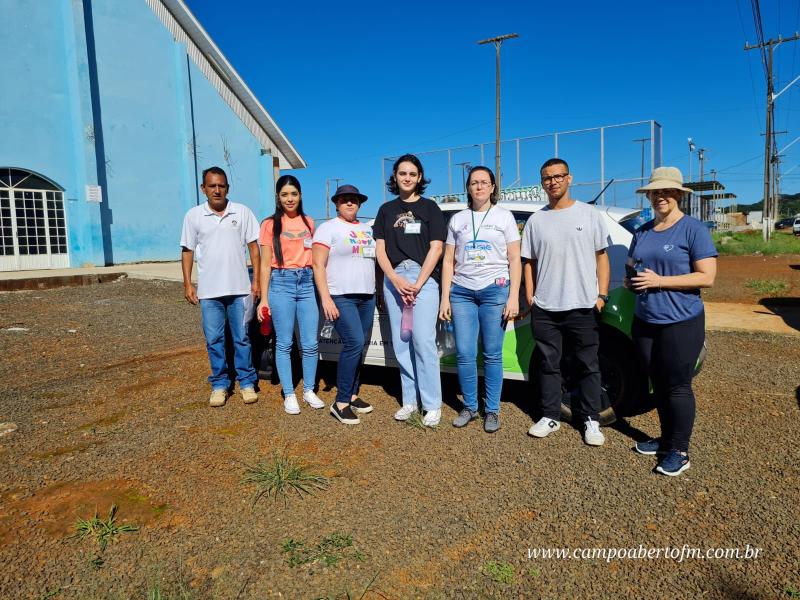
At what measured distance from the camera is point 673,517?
279 cm

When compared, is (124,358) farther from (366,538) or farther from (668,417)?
(668,417)

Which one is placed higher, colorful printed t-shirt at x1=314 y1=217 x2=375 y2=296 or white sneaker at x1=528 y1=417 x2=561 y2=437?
colorful printed t-shirt at x1=314 y1=217 x2=375 y2=296

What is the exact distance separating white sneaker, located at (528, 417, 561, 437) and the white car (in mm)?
313

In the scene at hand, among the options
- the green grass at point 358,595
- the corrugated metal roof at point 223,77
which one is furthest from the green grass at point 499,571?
the corrugated metal roof at point 223,77

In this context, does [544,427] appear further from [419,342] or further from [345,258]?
[345,258]

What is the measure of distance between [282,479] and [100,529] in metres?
0.91

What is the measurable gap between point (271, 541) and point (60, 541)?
3.27ft

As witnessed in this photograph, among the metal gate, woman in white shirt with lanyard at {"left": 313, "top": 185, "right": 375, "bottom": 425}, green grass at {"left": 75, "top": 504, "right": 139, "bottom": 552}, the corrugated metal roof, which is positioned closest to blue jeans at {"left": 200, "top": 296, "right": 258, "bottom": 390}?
woman in white shirt with lanyard at {"left": 313, "top": 185, "right": 375, "bottom": 425}

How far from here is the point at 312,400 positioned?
447 centimetres

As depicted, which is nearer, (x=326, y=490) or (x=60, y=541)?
(x=60, y=541)

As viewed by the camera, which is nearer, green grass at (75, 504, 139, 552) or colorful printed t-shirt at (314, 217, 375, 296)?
green grass at (75, 504, 139, 552)

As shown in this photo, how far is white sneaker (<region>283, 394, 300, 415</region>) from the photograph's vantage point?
4.32 m

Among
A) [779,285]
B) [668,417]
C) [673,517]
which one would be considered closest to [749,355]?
[668,417]

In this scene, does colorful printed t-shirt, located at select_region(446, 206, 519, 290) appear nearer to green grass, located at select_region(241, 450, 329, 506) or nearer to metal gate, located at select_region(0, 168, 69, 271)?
green grass, located at select_region(241, 450, 329, 506)
